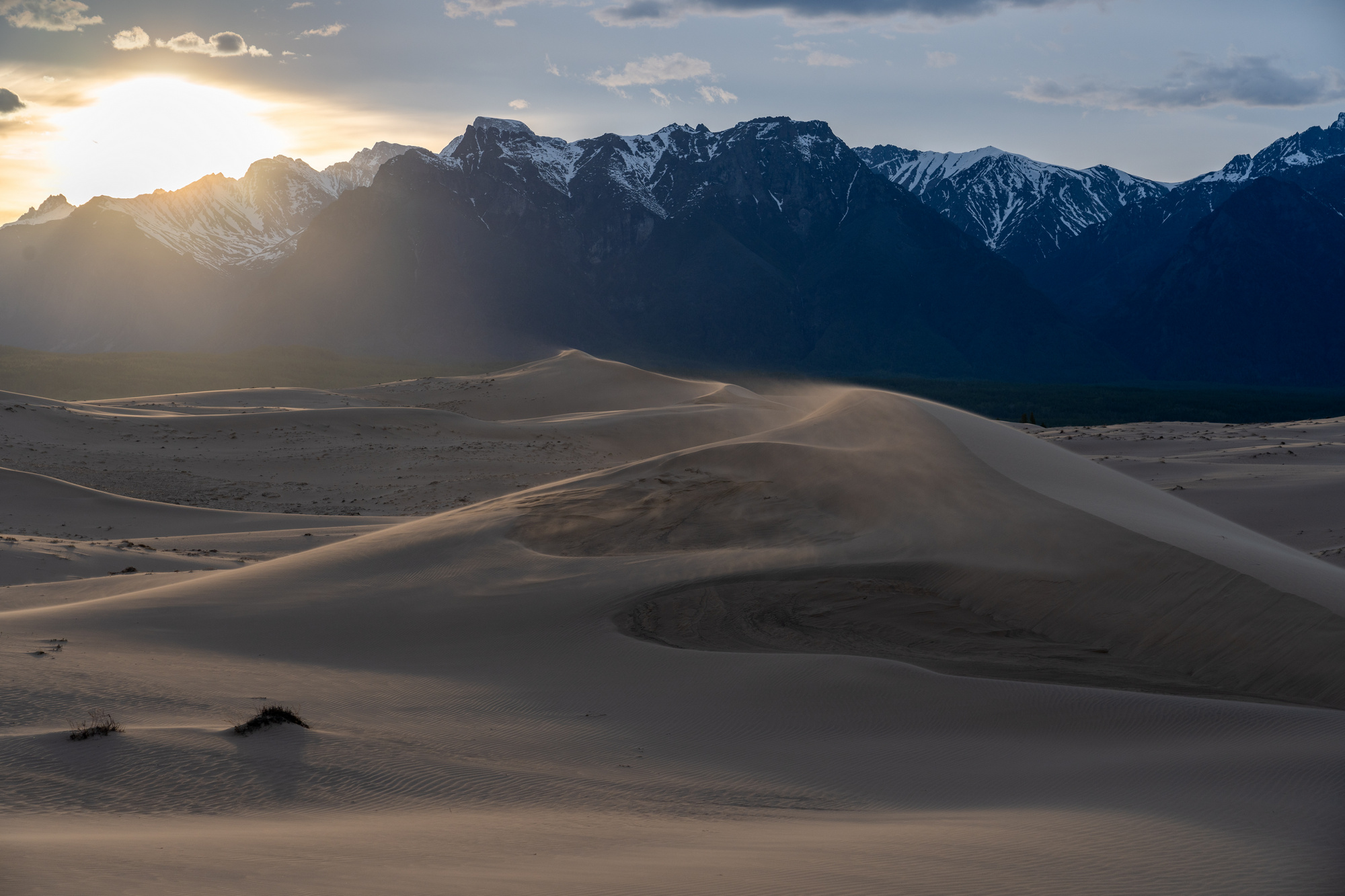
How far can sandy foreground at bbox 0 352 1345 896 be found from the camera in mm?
5047

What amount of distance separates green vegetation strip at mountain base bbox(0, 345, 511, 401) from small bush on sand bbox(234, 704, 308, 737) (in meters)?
79.5

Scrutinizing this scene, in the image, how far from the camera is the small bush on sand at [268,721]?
681 cm

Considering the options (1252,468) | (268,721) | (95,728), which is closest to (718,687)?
(268,721)

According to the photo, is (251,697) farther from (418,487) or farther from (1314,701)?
(418,487)

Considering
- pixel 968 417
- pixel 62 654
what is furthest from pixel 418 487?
pixel 62 654

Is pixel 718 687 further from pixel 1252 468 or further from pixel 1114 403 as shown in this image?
pixel 1114 403

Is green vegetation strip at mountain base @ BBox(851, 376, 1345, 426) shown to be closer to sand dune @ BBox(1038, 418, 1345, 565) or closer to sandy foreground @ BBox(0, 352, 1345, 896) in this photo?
sand dune @ BBox(1038, 418, 1345, 565)

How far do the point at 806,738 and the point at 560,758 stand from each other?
2.02 metres

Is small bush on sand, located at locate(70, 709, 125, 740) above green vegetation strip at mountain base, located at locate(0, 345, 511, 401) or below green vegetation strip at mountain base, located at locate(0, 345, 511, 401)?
below

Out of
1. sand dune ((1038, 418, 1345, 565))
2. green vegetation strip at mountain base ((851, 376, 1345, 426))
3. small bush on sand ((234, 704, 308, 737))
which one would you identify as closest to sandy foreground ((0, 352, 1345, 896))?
small bush on sand ((234, 704, 308, 737))

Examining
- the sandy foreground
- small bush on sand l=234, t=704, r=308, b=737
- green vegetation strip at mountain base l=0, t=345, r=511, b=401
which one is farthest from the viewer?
green vegetation strip at mountain base l=0, t=345, r=511, b=401

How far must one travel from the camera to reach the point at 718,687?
9.05 metres

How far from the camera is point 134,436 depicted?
31.5m

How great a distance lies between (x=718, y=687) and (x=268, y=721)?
12.6 ft
